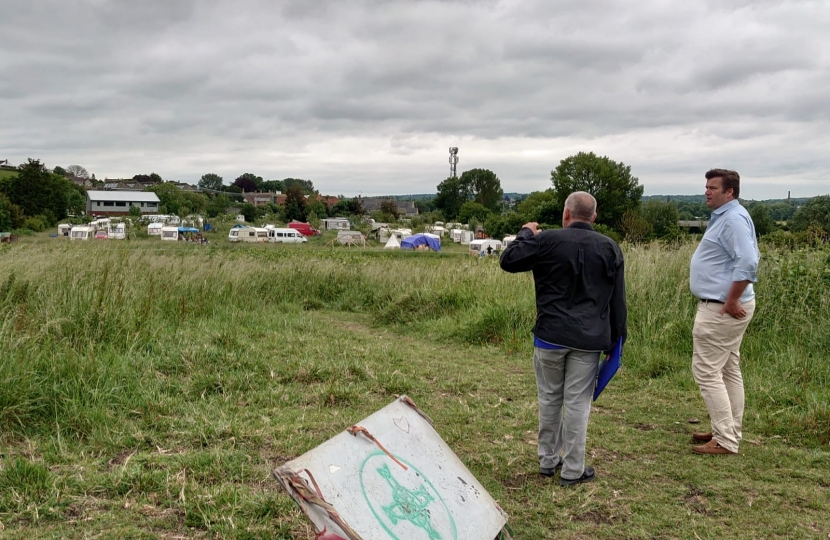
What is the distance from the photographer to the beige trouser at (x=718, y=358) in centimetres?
426

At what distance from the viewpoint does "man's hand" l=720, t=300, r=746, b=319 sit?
4145 mm

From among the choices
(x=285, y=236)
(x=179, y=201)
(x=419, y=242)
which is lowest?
(x=419, y=242)

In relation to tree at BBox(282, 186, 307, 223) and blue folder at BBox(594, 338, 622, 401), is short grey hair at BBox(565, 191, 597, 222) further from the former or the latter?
tree at BBox(282, 186, 307, 223)

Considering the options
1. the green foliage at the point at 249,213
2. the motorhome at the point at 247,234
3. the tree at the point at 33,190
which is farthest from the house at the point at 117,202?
the motorhome at the point at 247,234

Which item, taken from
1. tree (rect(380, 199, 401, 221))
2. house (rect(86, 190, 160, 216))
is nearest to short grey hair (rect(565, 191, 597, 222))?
tree (rect(380, 199, 401, 221))

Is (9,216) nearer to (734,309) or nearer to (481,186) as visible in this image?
(734,309)

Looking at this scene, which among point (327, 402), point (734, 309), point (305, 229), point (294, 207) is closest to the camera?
point (734, 309)

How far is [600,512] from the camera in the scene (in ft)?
11.5

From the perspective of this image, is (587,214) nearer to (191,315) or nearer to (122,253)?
(191,315)

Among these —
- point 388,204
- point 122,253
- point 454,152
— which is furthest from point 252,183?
point 122,253

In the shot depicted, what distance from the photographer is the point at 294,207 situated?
76438mm

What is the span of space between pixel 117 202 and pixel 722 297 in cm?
10150

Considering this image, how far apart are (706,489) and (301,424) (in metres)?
2.82

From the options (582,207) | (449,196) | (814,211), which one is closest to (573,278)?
(582,207)
